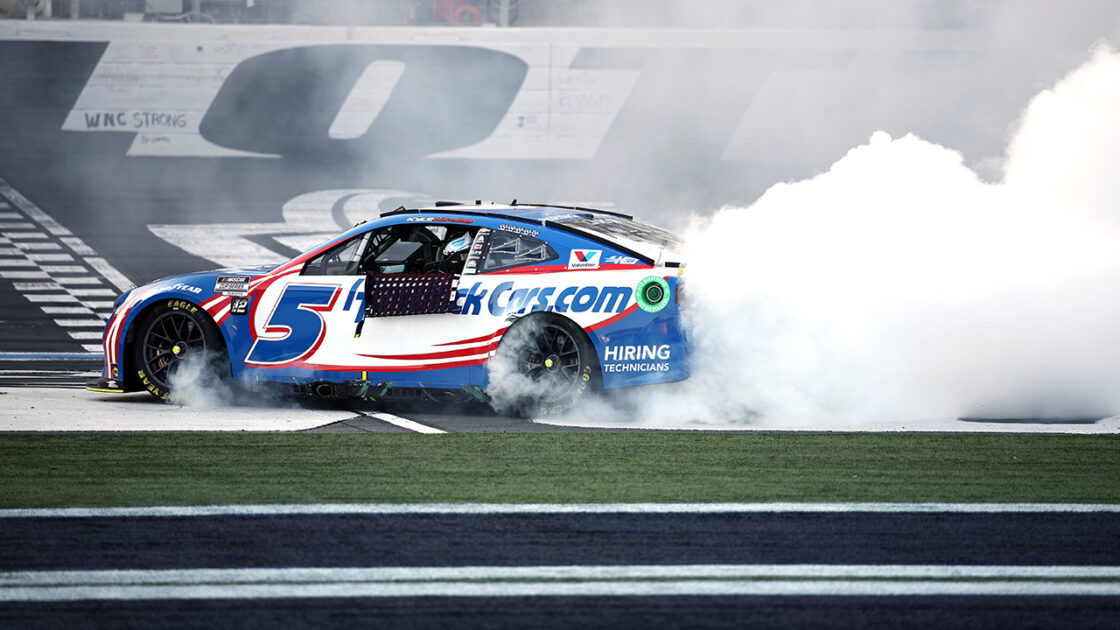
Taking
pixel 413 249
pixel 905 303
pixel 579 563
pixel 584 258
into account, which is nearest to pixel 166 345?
pixel 413 249

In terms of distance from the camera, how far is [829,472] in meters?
6.36

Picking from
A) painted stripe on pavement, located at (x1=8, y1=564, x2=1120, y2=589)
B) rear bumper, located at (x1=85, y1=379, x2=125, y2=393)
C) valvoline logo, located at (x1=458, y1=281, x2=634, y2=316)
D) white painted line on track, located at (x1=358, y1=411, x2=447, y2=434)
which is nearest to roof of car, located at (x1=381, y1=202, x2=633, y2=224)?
valvoline logo, located at (x1=458, y1=281, x2=634, y2=316)

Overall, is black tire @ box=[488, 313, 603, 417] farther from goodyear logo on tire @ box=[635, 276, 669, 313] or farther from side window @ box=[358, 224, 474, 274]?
side window @ box=[358, 224, 474, 274]

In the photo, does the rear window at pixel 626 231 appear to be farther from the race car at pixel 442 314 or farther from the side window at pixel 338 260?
the side window at pixel 338 260

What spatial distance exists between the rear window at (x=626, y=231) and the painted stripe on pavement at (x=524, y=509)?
286cm

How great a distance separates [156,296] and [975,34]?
13.8m

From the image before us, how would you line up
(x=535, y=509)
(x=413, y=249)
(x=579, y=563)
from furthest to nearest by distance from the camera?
(x=413, y=249) < (x=535, y=509) < (x=579, y=563)

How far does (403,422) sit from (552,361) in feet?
2.99

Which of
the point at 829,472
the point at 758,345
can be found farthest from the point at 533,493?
the point at 758,345

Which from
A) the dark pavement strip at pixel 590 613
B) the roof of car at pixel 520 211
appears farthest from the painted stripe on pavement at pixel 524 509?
the roof of car at pixel 520 211

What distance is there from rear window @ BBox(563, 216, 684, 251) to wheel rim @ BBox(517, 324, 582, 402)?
0.65 m

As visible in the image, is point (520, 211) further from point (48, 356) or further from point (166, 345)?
point (48, 356)

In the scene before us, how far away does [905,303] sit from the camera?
8102 mm

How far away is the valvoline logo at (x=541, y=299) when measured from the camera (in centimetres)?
795
